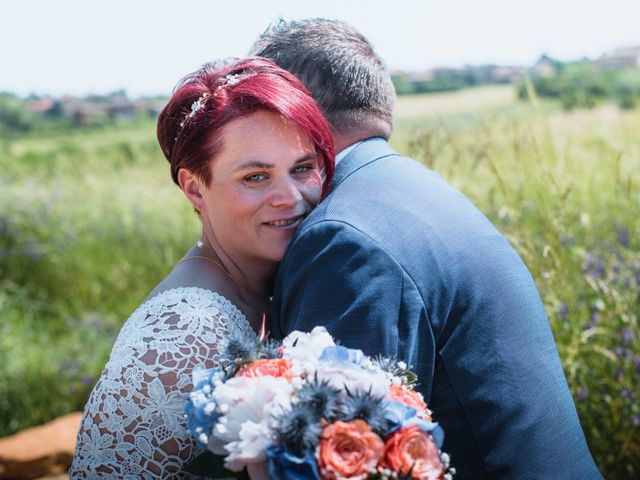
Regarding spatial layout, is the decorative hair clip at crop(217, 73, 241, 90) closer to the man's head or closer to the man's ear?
the man's head

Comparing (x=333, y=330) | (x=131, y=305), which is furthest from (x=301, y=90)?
(x=131, y=305)

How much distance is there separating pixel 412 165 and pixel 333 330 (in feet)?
2.54

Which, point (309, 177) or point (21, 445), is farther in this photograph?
point (21, 445)

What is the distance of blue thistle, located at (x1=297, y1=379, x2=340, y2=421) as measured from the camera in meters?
1.68

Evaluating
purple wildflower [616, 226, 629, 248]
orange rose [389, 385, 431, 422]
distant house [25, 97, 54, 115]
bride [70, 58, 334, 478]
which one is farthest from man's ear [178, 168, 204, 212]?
distant house [25, 97, 54, 115]

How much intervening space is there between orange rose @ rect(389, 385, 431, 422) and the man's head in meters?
1.22

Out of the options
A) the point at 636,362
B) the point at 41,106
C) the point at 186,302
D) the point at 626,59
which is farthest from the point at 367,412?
the point at 41,106

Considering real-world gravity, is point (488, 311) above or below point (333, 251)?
below

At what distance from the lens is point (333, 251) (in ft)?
7.18

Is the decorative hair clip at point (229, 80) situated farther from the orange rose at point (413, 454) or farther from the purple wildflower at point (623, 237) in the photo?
the purple wildflower at point (623, 237)

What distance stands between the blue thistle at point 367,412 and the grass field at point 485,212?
7.59 ft

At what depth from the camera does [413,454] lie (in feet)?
5.53

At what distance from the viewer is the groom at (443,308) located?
7.11 feet

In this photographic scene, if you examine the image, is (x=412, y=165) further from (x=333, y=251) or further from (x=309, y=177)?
(x=333, y=251)
